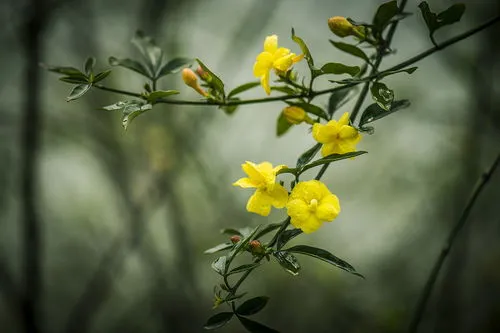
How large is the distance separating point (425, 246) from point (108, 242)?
1.74m

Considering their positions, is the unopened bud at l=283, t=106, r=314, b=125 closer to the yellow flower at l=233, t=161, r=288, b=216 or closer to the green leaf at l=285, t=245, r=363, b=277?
the yellow flower at l=233, t=161, r=288, b=216

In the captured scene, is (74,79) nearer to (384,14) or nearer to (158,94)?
(158,94)

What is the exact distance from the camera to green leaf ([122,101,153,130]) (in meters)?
0.64

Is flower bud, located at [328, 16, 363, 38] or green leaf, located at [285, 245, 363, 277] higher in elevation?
flower bud, located at [328, 16, 363, 38]

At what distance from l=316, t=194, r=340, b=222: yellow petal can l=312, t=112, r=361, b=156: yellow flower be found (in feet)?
0.22

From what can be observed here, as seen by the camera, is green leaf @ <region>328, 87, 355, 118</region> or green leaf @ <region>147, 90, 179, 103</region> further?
green leaf @ <region>328, 87, 355, 118</region>

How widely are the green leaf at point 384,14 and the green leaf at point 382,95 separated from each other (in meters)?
0.09

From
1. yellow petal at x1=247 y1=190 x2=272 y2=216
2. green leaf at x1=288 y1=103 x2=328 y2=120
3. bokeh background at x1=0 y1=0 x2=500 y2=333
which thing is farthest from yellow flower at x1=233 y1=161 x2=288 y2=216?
bokeh background at x1=0 y1=0 x2=500 y2=333

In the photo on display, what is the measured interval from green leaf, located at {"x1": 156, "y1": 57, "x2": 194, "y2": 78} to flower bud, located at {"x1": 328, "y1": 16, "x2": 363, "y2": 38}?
0.24 meters

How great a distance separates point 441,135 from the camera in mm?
2393

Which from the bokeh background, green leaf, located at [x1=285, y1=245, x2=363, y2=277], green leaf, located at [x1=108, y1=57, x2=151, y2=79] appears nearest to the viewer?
green leaf, located at [x1=285, y1=245, x2=363, y2=277]

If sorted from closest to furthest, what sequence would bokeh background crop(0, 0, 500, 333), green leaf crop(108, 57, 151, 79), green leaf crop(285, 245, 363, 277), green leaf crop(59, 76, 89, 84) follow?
green leaf crop(285, 245, 363, 277), green leaf crop(59, 76, 89, 84), green leaf crop(108, 57, 151, 79), bokeh background crop(0, 0, 500, 333)

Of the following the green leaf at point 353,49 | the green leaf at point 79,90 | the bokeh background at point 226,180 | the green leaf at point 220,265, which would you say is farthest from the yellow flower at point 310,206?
the bokeh background at point 226,180

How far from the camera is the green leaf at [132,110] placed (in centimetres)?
64
